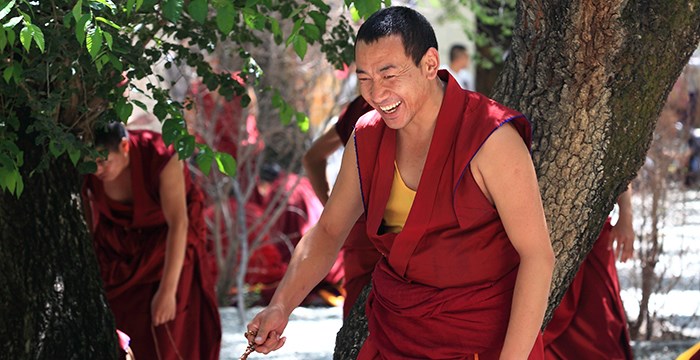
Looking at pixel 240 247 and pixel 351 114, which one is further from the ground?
A: pixel 351 114

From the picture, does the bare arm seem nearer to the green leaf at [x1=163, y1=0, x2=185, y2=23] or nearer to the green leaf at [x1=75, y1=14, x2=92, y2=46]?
the green leaf at [x1=163, y1=0, x2=185, y2=23]

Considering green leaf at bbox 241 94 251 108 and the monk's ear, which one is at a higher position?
the monk's ear

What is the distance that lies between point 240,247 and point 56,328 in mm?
4043

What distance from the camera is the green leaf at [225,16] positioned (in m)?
3.07

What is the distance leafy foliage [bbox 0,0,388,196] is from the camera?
3057 mm

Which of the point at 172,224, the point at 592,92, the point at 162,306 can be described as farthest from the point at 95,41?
the point at 162,306

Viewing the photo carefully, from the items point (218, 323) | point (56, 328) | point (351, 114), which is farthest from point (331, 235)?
point (218, 323)

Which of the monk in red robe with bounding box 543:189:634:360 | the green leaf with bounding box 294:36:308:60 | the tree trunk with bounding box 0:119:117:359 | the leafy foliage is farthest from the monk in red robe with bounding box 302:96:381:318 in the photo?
the green leaf with bounding box 294:36:308:60

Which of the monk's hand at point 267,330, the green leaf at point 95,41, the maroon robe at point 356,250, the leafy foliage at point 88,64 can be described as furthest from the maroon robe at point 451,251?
the maroon robe at point 356,250

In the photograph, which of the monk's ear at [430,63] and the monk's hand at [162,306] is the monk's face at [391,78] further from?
the monk's hand at [162,306]

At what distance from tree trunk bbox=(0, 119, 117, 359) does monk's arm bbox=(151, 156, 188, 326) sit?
87cm

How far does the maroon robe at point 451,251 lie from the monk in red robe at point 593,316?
1466 millimetres

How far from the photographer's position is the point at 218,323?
514 cm

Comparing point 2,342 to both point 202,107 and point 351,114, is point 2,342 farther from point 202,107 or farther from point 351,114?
point 202,107
